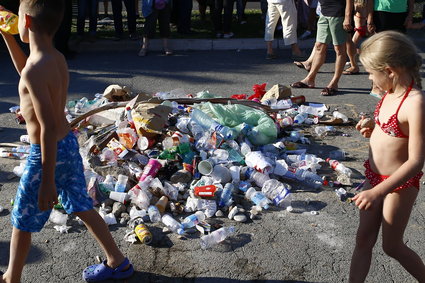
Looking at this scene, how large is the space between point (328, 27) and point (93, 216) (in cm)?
502

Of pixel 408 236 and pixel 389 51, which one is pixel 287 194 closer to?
pixel 408 236

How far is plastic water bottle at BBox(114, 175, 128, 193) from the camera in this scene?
4.54 m

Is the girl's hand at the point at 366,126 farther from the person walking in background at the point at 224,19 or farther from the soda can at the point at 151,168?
the person walking in background at the point at 224,19

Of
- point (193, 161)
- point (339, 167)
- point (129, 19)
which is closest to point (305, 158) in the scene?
point (339, 167)

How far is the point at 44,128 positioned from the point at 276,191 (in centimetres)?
226


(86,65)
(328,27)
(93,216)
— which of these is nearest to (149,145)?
(93,216)

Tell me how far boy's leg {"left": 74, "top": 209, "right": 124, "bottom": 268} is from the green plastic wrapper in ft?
7.64

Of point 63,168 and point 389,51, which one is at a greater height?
point 389,51

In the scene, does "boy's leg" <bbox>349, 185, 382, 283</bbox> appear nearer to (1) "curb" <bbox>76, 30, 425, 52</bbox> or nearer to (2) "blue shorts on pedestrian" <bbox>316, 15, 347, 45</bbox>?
(2) "blue shorts on pedestrian" <bbox>316, 15, 347, 45</bbox>

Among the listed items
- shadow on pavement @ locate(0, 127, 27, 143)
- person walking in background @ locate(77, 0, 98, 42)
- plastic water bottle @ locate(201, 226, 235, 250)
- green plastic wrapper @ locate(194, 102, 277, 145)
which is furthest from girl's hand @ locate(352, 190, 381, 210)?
person walking in background @ locate(77, 0, 98, 42)

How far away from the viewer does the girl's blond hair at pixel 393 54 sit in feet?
8.90

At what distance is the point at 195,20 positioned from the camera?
13203 mm

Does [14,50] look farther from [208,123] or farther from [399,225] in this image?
[208,123]

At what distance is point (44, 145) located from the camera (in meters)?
2.84
